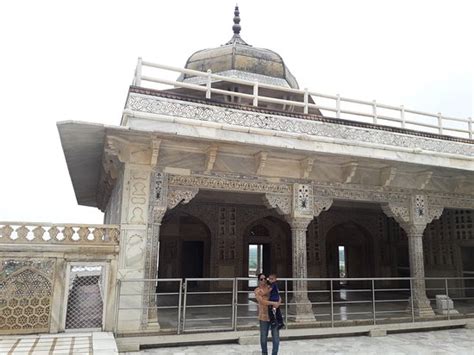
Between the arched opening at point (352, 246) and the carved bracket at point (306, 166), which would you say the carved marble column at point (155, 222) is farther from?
the arched opening at point (352, 246)

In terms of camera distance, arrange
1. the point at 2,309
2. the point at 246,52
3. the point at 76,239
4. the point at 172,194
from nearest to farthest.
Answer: the point at 2,309
the point at 76,239
the point at 172,194
the point at 246,52

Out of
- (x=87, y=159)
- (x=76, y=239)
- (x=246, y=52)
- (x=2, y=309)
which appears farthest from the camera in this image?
(x=246, y=52)

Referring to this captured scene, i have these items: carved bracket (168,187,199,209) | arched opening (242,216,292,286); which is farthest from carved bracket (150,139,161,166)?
arched opening (242,216,292,286)

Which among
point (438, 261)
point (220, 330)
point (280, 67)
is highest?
point (280, 67)

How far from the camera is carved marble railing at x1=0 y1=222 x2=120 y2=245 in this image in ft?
18.6

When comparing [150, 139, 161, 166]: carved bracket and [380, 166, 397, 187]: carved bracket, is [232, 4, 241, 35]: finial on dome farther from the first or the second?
[150, 139, 161, 166]: carved bracket

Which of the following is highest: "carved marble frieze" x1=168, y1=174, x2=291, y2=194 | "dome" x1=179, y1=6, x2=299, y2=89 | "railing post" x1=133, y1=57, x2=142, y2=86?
"dome" x1=179, y1=6, x2=299, y2=89

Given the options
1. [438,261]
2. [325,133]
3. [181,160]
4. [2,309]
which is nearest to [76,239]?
[2,309]

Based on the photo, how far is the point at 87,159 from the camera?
8.11 metres

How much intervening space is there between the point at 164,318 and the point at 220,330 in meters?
1.46

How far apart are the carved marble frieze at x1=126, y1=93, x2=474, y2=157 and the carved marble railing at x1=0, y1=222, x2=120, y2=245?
202 cm

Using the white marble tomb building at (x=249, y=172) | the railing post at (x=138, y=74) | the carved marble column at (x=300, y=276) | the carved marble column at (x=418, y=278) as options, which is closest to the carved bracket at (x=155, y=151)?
the white marble tomb building at (x=249, y=172)

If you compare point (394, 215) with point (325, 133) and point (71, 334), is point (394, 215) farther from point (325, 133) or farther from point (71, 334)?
point (71, 334)

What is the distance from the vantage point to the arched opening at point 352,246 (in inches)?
522
